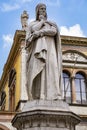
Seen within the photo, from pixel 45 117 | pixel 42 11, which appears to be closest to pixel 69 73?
pixel 42 11

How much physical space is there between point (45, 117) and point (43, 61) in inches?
47.6

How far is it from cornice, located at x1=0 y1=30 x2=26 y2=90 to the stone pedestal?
19963 millimetres

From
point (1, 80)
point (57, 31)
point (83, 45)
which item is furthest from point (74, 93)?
point (57, 31)

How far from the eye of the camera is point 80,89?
1063 inches

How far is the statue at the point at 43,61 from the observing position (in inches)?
287

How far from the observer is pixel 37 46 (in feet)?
24.7

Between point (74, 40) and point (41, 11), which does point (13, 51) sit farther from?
point (41, 11)

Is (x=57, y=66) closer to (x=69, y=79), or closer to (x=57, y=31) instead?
(x=57, y=31)

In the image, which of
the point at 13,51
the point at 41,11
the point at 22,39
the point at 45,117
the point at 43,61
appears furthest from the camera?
the point at 13,51

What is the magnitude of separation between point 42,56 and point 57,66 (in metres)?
0.36

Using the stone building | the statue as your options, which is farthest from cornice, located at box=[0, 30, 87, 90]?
the statue

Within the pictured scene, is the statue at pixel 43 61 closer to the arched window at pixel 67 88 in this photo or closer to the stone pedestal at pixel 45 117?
the stone pedestal at pixel 45 117

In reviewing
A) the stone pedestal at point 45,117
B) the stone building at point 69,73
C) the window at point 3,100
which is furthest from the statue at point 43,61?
the window at point 3,100

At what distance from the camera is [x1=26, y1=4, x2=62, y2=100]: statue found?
7.28 m
